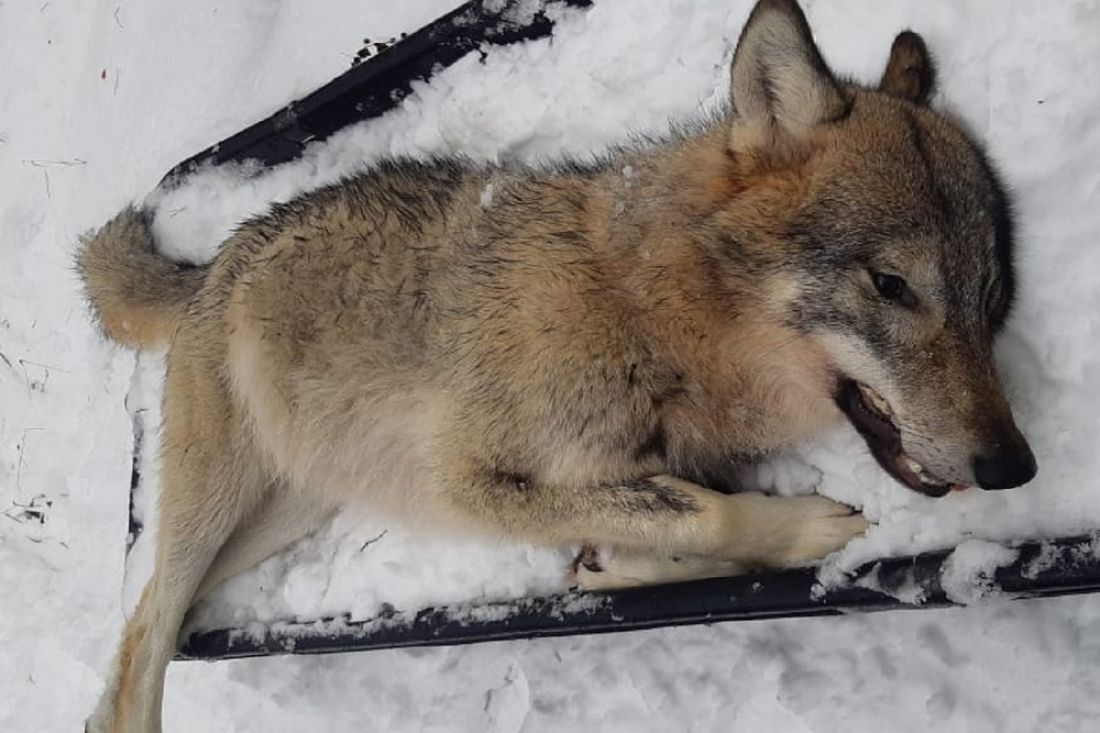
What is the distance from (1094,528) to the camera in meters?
2.51

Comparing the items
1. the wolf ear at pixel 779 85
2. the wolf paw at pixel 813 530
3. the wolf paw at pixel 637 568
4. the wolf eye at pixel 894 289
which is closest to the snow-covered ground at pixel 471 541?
the wolf paw at pixel 813 530

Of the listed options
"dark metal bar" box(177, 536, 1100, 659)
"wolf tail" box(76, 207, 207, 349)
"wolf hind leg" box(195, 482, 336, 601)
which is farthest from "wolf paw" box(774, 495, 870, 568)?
"wolf tail" box(76, 207, 207, 349)

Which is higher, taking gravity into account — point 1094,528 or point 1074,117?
point 1074,117

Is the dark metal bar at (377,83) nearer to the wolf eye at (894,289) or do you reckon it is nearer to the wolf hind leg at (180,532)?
the wolf hind leg at (180,532)

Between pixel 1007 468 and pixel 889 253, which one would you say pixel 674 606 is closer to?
pixel 1007 468

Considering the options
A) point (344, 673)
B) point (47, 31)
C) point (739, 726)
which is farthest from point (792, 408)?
point (47, 31)

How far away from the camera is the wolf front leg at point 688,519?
9.99 ft

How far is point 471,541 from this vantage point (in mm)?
3736

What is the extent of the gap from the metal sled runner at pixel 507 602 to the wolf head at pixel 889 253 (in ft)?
0.79

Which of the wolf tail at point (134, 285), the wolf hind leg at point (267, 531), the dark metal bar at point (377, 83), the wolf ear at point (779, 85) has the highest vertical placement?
the dark metal bar at point (377, 83)

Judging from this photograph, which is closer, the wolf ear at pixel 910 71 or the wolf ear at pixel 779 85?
the wolf ear at pixel 779 85

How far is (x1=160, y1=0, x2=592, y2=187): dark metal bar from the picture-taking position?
419 centimetres

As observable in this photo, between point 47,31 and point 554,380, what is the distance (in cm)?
545

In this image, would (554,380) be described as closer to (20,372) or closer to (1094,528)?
(1094,528)
